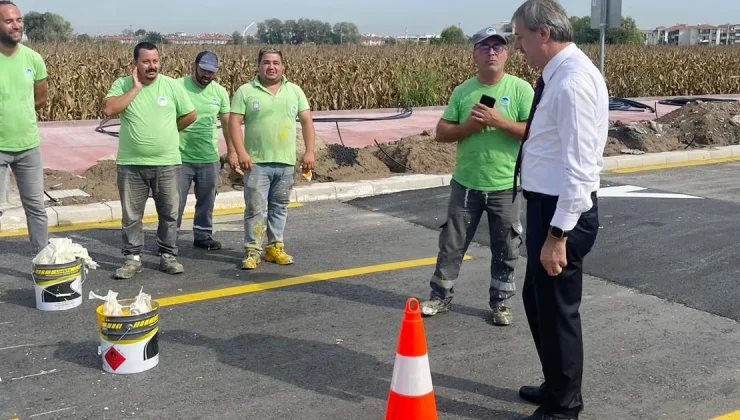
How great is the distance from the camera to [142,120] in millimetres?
6617

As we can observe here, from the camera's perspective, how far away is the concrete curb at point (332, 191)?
8.72 meters

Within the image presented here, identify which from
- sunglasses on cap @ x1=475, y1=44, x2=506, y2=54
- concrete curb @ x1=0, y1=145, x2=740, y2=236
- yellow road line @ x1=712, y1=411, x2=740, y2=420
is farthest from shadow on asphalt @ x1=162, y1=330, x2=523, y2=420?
concrete curb @ x1=0, y1=145, x2=740, y2=236

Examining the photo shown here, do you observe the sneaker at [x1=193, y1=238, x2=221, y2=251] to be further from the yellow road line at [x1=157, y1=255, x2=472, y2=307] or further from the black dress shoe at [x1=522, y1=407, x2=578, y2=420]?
the black dress shoe at [x1=522, y1=407, x2=578, y2=420]

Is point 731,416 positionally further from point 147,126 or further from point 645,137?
point 645,137

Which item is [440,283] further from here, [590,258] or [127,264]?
[127,264]

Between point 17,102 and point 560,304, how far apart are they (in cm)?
478

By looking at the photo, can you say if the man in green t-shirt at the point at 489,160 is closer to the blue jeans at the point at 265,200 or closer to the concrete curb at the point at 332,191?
the blue jeans at the point at 265,200

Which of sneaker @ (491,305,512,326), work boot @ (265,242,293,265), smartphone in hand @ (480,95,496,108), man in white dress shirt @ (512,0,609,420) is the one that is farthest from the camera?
work boot @ (265,242,293,265)

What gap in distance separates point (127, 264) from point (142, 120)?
1.24m

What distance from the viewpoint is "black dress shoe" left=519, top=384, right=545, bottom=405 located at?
438 centimetres

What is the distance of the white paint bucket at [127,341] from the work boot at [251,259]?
2.28 meters

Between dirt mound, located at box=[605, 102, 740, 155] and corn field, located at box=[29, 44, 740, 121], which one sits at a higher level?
corn field, located at box=[29, 44, 740, 121]

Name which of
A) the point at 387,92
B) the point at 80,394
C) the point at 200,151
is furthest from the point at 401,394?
the point at 387,92

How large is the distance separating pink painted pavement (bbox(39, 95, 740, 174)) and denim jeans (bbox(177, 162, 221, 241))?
4.40m
